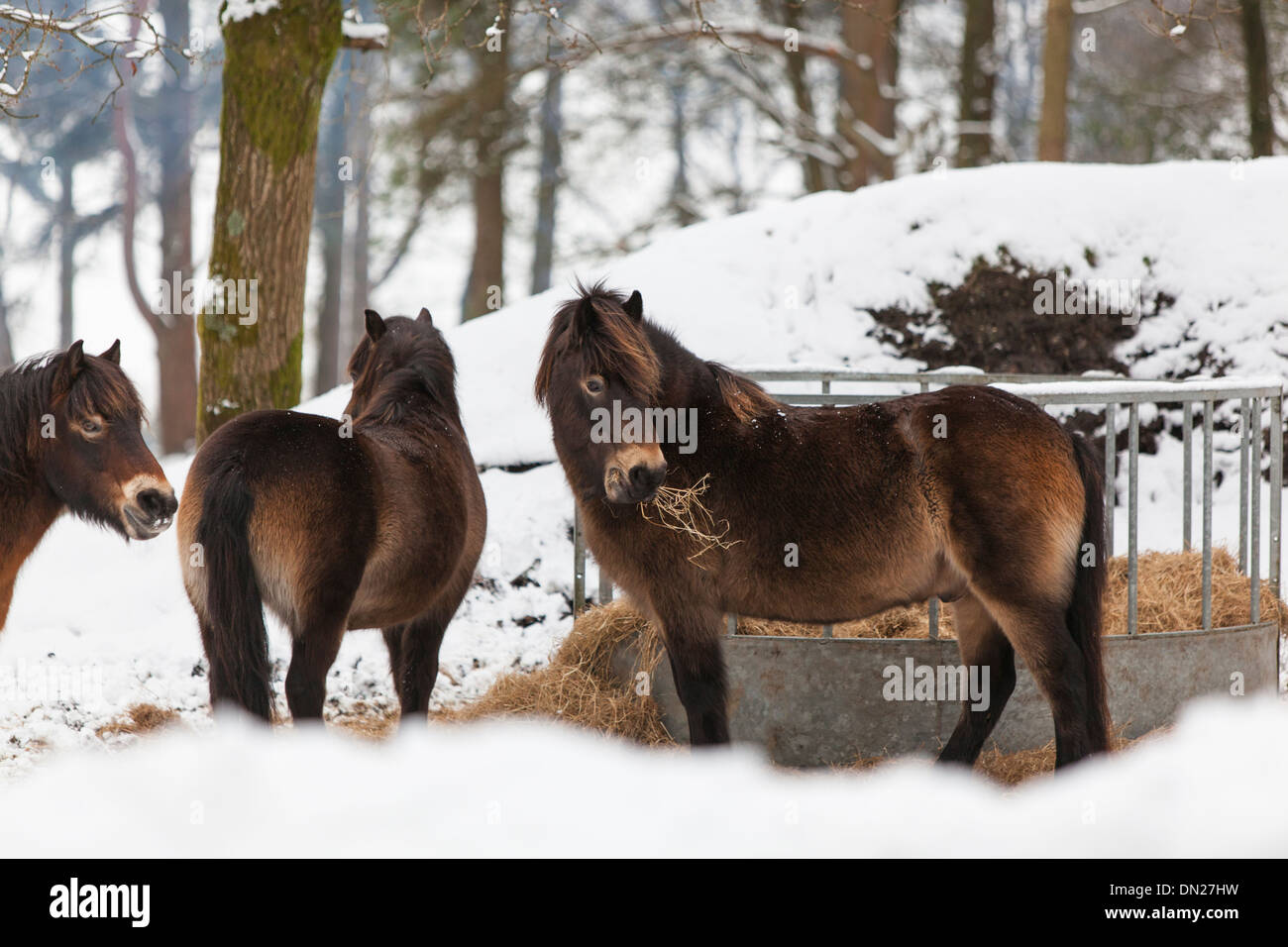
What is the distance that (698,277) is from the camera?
950 cm

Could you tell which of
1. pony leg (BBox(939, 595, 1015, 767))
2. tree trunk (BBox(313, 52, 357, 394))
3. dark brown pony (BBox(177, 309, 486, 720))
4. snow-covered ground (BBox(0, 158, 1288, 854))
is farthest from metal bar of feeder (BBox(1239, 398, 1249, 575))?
tree trunk (BBox(313, 52, 357, 394))

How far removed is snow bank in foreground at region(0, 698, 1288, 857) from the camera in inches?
79.5

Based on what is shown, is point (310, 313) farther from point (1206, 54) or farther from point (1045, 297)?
point (1045, 297)

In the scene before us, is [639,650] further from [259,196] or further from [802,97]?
[802,97]

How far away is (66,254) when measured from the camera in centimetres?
2206

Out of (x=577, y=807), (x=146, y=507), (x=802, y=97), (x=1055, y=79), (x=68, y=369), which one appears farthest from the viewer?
(x=802, y=97)

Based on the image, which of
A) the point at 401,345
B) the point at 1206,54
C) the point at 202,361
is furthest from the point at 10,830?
the point at 1206,54

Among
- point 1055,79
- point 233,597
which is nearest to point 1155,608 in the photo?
point 233,597

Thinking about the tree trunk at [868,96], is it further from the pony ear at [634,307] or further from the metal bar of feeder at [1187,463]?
the pony ear at [634,307]

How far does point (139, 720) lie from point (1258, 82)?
13.8 metres

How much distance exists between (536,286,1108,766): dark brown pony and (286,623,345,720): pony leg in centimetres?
104

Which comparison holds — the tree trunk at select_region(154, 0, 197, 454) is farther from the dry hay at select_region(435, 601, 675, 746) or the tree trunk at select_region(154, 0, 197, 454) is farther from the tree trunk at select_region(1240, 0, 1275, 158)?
the tree trunk at select_region(1240, 0, 1275, 158)

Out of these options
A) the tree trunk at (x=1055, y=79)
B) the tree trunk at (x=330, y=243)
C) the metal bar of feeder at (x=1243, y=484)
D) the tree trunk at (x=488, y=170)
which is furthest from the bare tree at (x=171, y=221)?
the metal bar of feeder at (x=1243, y=484)
